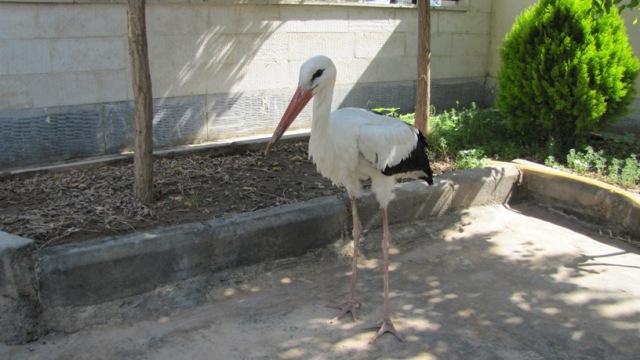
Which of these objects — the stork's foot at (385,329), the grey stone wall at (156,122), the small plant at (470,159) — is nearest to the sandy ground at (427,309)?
the stork's foot at (385,329)

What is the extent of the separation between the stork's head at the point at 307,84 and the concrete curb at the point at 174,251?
3.27 ft

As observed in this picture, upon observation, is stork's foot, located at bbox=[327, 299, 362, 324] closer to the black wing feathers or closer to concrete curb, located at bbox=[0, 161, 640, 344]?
concrete curb, located at bbox=[0, 161, 640, 344]

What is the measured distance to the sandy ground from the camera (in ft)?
11.5

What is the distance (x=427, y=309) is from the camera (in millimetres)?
4016

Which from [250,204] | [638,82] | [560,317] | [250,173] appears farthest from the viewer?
[638,82]

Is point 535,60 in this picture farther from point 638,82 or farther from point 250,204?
point 250,204

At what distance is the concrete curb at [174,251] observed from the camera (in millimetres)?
3621

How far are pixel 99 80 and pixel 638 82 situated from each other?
6955 millimetres

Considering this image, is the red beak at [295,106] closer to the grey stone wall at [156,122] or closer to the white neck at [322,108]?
the white neck at [322,108]

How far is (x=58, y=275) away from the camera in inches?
143

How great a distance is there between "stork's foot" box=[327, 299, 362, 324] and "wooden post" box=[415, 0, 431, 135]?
2.86 metres

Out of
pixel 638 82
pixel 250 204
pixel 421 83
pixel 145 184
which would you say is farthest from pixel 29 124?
pixel 638 82

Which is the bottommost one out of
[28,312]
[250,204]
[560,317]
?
[560,317]

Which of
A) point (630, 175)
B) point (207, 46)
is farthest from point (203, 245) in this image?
point (630, 175)
